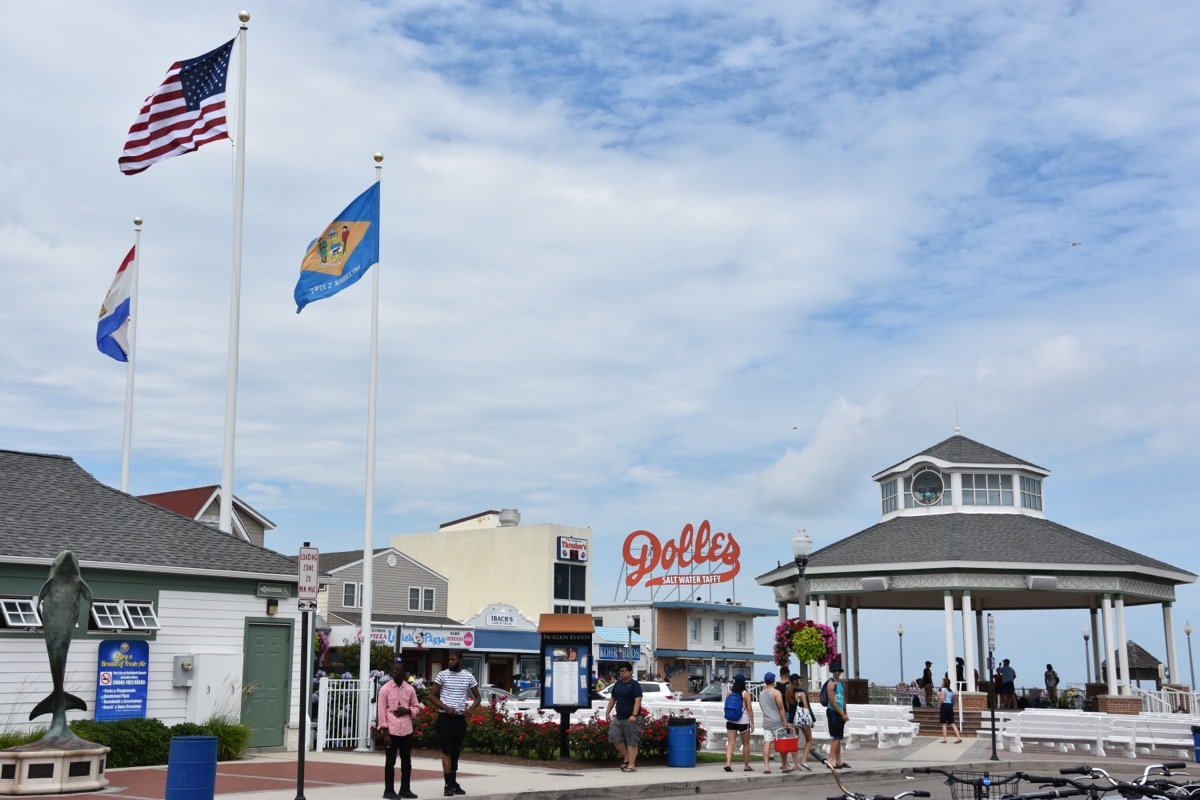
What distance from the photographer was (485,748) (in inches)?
947

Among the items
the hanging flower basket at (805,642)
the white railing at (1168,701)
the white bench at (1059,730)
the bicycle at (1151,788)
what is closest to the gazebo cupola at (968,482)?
the white railing at (1168,701)

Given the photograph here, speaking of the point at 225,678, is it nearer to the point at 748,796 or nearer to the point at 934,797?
the point at 748,796

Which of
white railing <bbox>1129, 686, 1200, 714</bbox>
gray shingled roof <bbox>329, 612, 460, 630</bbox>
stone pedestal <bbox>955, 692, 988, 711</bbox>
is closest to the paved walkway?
stone pedestal <bbox>955, 692, 988, 711</bbox>

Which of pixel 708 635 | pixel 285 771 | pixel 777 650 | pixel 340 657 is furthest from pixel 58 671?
pixel 708 635

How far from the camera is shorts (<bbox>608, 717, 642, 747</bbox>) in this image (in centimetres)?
2130

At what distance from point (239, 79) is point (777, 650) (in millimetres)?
17050

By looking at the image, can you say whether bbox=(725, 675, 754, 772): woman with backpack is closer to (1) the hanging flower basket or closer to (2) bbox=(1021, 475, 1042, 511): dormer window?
(1) the hanging flower basket

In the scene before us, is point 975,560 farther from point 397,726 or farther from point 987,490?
point 397,726

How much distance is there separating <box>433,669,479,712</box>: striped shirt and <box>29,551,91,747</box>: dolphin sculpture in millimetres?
4853

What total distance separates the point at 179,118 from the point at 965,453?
89.1 ft

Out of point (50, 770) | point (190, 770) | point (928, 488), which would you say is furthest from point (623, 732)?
point (928, 488)

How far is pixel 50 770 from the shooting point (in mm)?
16406

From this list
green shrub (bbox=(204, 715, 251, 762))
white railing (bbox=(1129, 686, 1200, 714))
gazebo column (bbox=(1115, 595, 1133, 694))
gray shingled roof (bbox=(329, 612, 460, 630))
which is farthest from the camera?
gray shingled roof (bbox=(329, 612, 460, 630))

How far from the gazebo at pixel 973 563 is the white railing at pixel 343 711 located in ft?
51.1
